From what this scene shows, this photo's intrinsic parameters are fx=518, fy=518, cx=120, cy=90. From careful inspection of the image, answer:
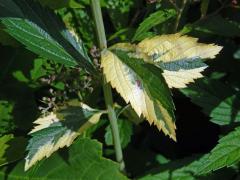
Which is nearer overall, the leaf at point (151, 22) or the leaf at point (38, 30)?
Result: the leaf at point (38, 30)

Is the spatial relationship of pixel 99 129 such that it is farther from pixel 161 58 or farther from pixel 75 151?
pixel 161 58

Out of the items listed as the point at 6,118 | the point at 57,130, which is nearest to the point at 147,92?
the point at 57,130

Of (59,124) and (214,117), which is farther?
(214,117)

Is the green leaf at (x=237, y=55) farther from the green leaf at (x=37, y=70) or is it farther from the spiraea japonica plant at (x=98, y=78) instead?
the green leaf at (x=37, y=70)

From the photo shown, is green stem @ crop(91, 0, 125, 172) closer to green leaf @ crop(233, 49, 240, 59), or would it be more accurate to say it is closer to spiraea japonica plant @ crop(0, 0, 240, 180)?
spiraea japonica plant @ crop(0, 0, 240, 180)

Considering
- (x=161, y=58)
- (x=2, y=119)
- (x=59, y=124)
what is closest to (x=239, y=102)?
(x=161, y=58)

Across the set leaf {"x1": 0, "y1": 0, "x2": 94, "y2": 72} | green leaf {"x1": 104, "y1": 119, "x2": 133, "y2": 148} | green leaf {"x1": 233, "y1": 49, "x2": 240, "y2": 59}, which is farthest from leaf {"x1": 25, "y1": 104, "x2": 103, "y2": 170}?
green leaf {"x1": 233, "y1": 49, "x2": 240, "y2": 59}

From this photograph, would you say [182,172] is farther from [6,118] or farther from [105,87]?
[6,118]

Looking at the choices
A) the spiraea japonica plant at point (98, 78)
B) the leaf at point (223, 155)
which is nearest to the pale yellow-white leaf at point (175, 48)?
the spiraea japonica plant at point (98, 78)
